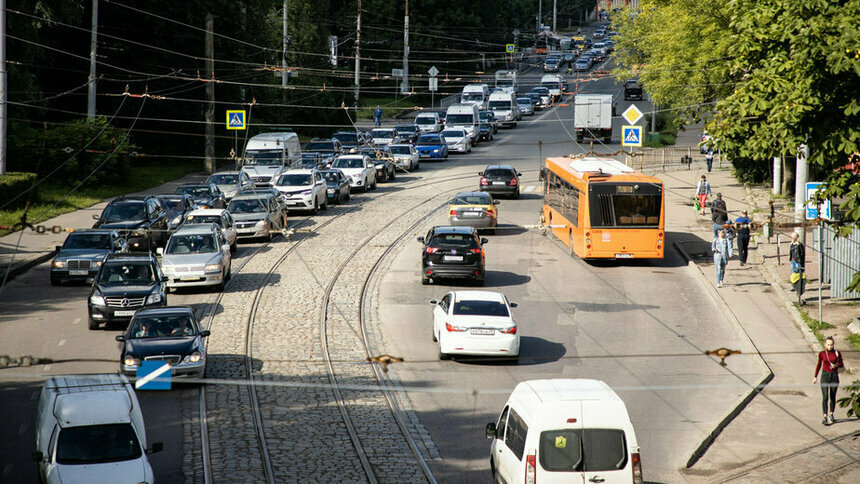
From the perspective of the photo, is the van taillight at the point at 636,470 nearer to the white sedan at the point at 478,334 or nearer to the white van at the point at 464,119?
the white sedan at the point at 478,334

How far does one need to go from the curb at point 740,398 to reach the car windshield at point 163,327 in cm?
999

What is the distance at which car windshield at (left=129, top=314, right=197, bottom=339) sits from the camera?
19391mm

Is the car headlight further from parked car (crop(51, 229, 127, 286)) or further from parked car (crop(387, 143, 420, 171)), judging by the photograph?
parked car (crop(387, 143, 420, 171))

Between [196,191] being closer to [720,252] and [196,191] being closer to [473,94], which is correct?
[720,252]

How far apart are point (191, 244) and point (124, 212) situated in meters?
6.37

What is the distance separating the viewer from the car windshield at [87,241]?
28.7 m

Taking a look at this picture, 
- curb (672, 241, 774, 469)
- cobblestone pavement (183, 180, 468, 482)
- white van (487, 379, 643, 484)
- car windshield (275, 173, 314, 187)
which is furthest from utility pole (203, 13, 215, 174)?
white van (487, 379, 643, 484)

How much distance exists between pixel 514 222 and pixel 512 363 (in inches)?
731

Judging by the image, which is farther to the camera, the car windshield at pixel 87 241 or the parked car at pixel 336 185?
the parked car at pixel 336 185

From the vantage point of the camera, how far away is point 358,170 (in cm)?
4666

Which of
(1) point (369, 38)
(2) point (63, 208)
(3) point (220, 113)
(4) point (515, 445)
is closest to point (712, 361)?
(4) point (515, 445)

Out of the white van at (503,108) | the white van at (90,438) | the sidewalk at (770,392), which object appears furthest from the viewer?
the white van at (503,108)

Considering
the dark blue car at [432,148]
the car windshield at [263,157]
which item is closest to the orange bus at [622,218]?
the car windshield at [263,157]

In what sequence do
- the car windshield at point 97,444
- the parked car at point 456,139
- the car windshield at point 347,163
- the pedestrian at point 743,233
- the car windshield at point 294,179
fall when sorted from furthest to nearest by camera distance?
the parked car at point 456,139, the car windshield at point 347,163, the car windshield at point 294,179, the pedestrian at point 743,233, the car windshield at point 97,444
